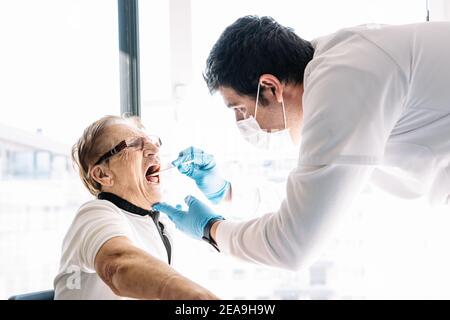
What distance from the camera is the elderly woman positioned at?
1219 mm

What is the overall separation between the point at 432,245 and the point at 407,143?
49.1 inches

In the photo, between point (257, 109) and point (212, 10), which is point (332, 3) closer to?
point (212, 10)

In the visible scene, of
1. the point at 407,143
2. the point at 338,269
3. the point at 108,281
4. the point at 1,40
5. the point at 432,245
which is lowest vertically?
the point at 338,269

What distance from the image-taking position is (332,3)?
8.29ft

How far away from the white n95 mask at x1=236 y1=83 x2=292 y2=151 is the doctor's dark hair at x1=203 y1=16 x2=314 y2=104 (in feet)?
0.18

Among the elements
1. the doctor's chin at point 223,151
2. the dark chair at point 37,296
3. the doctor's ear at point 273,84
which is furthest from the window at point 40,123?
the doctor's ear at point 273,84

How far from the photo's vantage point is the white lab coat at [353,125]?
113cm

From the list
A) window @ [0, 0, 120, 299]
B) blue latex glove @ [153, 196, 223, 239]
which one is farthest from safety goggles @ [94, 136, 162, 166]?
window @ [0, 0, 120, 299]

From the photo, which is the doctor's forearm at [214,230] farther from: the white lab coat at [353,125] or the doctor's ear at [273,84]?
the doctor's ear at [273,84]

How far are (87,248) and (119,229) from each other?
10 cm

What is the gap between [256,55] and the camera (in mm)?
1393

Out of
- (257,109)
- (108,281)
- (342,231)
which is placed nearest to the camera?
(108,281)

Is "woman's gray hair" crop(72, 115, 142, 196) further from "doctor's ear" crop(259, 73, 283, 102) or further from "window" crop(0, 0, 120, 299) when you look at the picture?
"doctor's ear" crop(259, 73, 283, 102)
